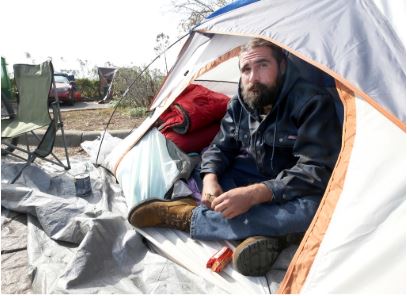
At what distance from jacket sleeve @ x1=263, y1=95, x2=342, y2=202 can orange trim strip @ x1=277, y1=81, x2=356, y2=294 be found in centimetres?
27

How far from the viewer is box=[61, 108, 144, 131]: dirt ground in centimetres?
566

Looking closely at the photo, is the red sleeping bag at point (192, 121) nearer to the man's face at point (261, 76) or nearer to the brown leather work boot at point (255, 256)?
the man's face at point (261, 76)

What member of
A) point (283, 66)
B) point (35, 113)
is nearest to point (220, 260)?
point (283, 66)

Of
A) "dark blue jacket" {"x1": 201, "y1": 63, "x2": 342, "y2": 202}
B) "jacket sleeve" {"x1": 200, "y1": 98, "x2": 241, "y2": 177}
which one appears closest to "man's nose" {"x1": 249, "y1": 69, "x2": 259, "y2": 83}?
"dark blue jacket" {"x1": 201, "y1": 63, "x2": 342, "y2": 202}

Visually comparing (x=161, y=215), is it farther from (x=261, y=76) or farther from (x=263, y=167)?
(x=261, y=76)

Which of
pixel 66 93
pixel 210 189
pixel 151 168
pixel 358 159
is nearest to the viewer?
pixel 358 159

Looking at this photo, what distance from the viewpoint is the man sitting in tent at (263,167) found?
5.45 ft

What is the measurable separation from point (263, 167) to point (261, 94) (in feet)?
1.38

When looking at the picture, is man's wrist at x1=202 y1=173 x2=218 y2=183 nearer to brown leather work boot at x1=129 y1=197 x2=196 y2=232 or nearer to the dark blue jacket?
the dark blue jacket

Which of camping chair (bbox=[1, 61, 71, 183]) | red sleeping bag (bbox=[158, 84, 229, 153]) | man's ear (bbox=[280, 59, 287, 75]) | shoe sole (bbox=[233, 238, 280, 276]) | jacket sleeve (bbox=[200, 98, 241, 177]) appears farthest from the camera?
camping chair (bbox=[1, 61, 71, 183])

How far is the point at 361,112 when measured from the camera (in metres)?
1.40

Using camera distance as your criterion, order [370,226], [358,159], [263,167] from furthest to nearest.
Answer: [263,167] → [358,159] → [370,226]

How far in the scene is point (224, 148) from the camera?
7.36 feet

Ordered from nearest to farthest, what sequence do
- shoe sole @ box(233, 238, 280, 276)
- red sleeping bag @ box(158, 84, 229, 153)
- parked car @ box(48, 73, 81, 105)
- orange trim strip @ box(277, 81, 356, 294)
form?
1. orange trim strip @ box(277, 81, 356, 294)
2. shoe sole @ box(233, 238, 280, 276)
3. red sleeping bag @ box(158, 84, 229, 153)
4. parked car @ box(48, 73, 81, 105)
